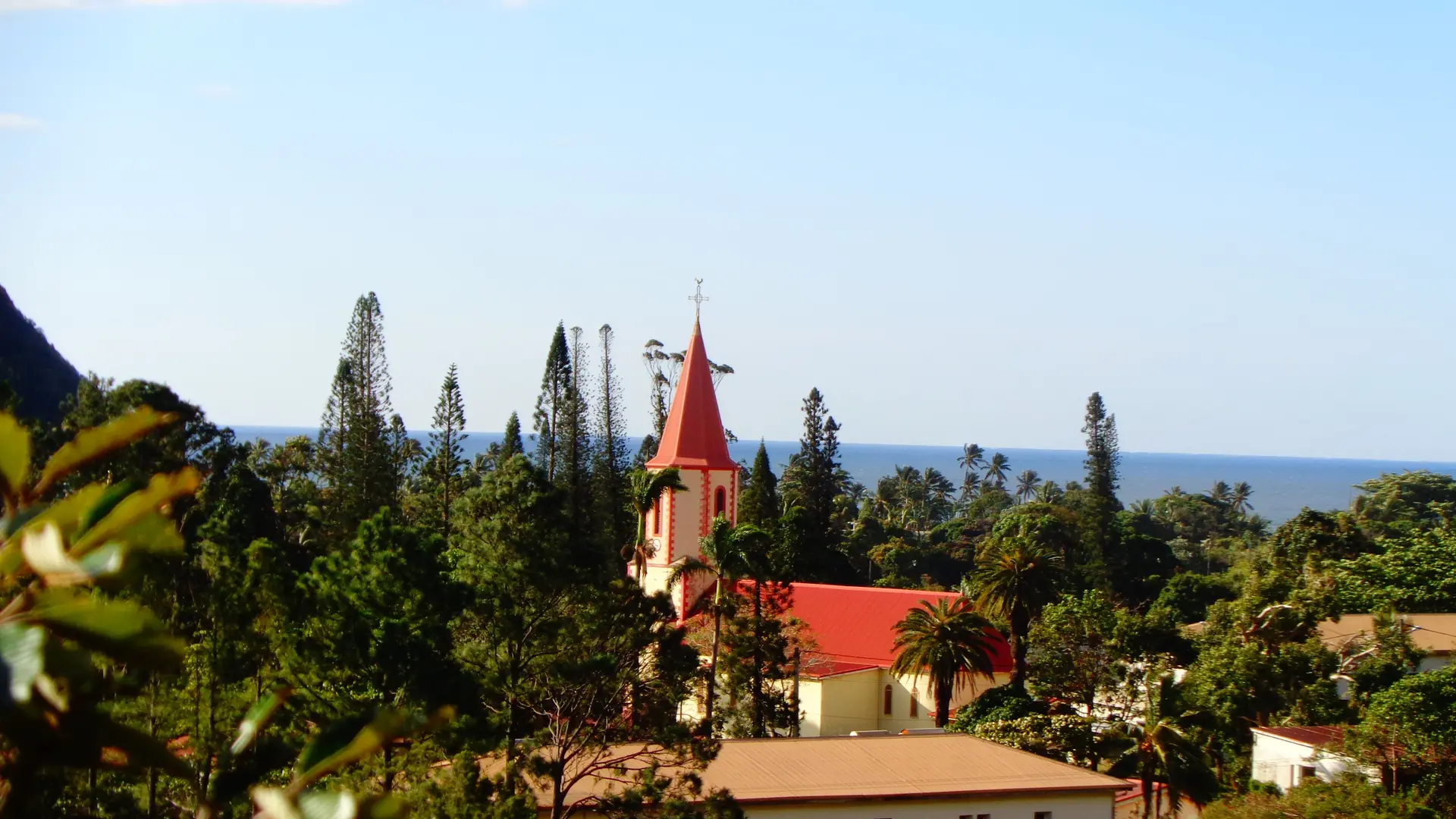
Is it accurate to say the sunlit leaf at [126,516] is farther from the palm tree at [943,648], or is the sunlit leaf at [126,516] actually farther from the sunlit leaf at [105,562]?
the palm tree at [943,648]

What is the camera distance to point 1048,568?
36156 millimetres

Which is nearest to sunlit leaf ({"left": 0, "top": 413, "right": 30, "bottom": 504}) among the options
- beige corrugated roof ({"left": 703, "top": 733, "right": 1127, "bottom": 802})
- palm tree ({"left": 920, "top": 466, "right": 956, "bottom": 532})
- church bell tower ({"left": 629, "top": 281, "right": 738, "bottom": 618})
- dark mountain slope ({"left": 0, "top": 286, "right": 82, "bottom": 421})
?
beige corrugated roof ({"left": 703, "top": 733, "right": 1127, "bottom": 802})

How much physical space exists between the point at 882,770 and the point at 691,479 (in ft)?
51.2

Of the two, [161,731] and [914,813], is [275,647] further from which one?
[914,813]

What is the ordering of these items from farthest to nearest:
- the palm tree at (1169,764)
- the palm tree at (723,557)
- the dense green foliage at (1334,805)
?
the palm tree at (723,557) < the palm tree at (1169,764) < the dense green foliage at (1334,805)

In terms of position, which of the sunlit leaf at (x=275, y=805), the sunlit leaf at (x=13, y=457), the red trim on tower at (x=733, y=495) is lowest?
the red trim on tower at (x=733, y=495)

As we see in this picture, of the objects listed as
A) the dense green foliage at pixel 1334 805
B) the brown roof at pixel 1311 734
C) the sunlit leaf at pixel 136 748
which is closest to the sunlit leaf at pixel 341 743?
the sunlit leaf at pixel 136 748

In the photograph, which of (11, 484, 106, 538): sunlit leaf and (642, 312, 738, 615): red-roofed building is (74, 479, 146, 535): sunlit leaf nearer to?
(11, 484, 106, 538): sunlit leaf

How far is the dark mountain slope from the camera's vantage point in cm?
6869

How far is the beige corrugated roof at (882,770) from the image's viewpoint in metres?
21.9

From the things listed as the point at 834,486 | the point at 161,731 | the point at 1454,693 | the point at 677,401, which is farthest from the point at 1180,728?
the point at 834,486

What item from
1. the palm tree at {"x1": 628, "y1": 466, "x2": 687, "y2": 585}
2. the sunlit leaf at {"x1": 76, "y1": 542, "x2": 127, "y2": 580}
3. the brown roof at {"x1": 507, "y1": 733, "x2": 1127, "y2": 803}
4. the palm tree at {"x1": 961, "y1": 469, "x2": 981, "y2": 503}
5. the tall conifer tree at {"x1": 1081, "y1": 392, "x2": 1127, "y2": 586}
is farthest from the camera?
the palm tree at {"x1": 961, "y1": 469, "x2": 981, "y2": 503}

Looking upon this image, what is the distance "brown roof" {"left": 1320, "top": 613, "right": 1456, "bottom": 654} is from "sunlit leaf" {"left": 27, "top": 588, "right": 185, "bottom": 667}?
114 feet

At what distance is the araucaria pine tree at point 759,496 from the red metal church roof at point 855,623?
9759 millimetres
